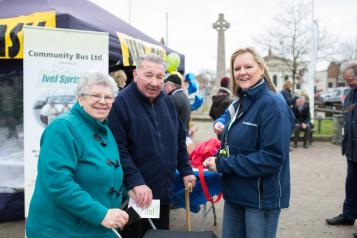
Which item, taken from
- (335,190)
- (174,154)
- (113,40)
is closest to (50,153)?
(174,154)

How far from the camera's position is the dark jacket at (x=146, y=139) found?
253 cm

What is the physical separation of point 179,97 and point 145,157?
105 inches

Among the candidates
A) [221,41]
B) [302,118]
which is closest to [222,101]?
[302,118]

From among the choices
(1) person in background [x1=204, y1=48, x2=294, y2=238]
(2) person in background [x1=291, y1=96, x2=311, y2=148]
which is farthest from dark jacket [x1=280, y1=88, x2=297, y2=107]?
(1) person in background [x1=204, y1=48, x2=294, y2=238]

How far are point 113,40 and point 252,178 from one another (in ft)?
11.4

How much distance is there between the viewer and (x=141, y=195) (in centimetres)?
246

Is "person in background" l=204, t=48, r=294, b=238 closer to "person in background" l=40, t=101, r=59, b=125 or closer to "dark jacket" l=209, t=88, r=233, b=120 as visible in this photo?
"person in background" l=40, t=101, r=59, b=125

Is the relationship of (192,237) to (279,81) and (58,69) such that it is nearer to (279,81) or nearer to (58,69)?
(58,69)

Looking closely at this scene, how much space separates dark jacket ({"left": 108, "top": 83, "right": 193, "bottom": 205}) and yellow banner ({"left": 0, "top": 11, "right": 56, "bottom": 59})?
2.13m

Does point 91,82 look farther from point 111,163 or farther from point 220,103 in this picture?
point 220,103

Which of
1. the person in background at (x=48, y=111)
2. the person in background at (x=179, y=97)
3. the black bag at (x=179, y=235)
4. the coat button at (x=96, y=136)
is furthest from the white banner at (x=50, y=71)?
the black bag at (x=179, y=235)

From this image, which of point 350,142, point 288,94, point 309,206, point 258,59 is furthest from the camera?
point 288,94

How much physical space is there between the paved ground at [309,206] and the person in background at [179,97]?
137 centimetres

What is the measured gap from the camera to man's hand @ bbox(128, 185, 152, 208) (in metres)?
2.47
